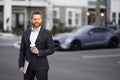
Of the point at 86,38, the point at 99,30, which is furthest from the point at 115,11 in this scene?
the point at 86,38

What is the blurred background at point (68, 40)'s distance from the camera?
14914 mm

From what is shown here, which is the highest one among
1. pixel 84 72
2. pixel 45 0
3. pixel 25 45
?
pixel 45 0

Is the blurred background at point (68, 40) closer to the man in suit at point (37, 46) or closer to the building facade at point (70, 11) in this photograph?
the building facade at point (70, 11)

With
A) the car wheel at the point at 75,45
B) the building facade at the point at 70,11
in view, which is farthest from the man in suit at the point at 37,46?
the building facade at the point at 70,11

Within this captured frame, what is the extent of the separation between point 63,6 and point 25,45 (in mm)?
44705

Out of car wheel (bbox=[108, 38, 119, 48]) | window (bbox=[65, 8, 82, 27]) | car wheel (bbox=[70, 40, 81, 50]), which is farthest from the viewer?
window (bbox=[65, 8, 82, 27])

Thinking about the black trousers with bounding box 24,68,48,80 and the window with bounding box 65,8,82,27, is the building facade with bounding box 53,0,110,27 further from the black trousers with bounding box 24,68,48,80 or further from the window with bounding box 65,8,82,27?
the black trousers with bounding box 24,68,48,80

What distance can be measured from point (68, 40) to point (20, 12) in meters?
27.2

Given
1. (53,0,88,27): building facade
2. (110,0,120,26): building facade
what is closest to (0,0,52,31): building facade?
(53,0,88,27): building facade

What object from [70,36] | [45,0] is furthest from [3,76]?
[45,0]

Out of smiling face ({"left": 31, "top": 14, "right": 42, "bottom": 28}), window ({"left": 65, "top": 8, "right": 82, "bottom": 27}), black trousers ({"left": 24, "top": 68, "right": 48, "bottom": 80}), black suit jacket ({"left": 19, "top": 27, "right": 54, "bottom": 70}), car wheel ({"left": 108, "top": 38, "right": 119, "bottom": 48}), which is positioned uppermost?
window ({"left": 65, "top": 8, "right": 82, "bottom": 27})

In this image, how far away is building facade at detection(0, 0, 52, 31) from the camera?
49219mm

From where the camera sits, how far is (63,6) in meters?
52.0

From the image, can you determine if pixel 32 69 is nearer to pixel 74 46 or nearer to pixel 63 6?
pixel 74 46
